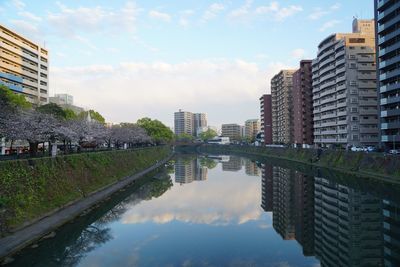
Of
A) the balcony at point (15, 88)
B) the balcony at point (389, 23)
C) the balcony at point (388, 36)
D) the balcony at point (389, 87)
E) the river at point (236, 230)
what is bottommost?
the river at point (236, 230)

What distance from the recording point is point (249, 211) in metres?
40.0

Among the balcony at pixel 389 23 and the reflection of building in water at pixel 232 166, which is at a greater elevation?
the balcony at pixel 389 23

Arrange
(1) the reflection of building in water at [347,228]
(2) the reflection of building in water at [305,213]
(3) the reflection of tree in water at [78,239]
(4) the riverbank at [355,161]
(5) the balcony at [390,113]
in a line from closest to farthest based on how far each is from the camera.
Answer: (3) the reflection of tree in water at [78,239] < (1) the reflection of building in water at [347,228] < (2) the reflection of building in water at [305,213] < (4) the riverbank at [355,161] < (5) the balcony at [390,113]

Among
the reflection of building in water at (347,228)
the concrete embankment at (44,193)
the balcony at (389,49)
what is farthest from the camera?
the balcony at (389,49)

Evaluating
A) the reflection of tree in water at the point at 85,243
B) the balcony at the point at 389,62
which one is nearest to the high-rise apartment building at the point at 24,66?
the reflection of tree in water at the point at 85,243

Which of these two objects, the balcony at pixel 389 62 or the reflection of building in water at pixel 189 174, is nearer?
the balcony at pixel 389 62

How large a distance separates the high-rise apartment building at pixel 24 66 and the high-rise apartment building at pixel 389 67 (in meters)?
81.8

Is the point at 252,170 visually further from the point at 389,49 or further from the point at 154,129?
the point at 154,129

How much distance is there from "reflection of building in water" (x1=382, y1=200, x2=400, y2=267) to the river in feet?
0.20

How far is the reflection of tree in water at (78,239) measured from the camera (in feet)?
75.5

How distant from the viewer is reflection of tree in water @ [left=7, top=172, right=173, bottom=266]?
23016 mm

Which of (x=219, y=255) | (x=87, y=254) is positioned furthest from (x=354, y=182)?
(x=87, y=254)

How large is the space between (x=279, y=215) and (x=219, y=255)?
15.1 m

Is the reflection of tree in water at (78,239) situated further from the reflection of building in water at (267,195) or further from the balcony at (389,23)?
the balcony at (389,23)
